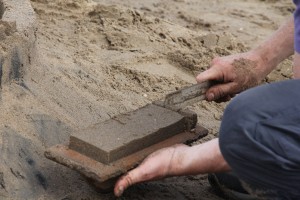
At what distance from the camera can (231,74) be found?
2.88m

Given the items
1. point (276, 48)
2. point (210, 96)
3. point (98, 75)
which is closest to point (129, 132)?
point (210, 96)

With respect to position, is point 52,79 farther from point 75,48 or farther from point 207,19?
point 207,19

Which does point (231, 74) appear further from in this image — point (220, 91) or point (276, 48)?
A: point (276, 48)

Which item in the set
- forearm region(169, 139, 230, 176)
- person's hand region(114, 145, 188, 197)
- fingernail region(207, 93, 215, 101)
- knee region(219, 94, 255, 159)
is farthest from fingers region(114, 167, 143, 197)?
fingernail region(207, 93, 215, 101)

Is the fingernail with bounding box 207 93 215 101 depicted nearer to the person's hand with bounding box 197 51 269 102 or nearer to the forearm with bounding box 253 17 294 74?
the person's hand with bounding box 197 51 269 102

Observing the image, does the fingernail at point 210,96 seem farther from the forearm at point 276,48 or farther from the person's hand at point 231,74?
the forearm at point 276,48

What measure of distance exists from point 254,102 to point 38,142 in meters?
1.09

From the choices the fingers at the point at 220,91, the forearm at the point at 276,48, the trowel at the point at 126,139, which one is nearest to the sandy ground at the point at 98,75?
the trowel at the point at 126,139

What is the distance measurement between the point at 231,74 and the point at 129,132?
0.65 m

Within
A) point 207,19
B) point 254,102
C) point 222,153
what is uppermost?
point 254,102

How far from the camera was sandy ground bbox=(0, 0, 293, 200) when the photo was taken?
2.62 meters

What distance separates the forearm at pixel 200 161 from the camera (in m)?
2.29

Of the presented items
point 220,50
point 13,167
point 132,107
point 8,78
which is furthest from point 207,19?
point 13,167

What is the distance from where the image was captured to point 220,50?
412cm
